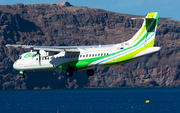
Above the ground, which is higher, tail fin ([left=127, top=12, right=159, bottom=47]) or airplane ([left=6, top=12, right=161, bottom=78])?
tail fin ([left=127, top=12, right=159, bottom=47])

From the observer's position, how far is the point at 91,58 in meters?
47.1

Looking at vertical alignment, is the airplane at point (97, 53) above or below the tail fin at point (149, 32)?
below

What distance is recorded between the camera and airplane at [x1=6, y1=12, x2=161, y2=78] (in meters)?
45.0

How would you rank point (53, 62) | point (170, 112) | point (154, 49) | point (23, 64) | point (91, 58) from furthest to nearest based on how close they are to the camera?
point (170, 112), point (23, 64), point (53, 62), point (91, 58), point (154, 49)

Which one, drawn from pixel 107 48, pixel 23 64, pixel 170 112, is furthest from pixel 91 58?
pixel 170 112

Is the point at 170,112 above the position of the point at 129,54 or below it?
below

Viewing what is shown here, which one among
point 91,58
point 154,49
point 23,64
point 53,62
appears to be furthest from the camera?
point 23,64

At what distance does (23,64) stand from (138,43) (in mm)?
19140

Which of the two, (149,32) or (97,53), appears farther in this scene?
(97,53)

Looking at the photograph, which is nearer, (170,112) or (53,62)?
(53,62)

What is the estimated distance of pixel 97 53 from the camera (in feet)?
153

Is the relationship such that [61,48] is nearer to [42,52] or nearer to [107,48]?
[42,52]

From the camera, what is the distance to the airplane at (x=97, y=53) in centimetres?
4503

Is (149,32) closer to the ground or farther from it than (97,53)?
farther from it
